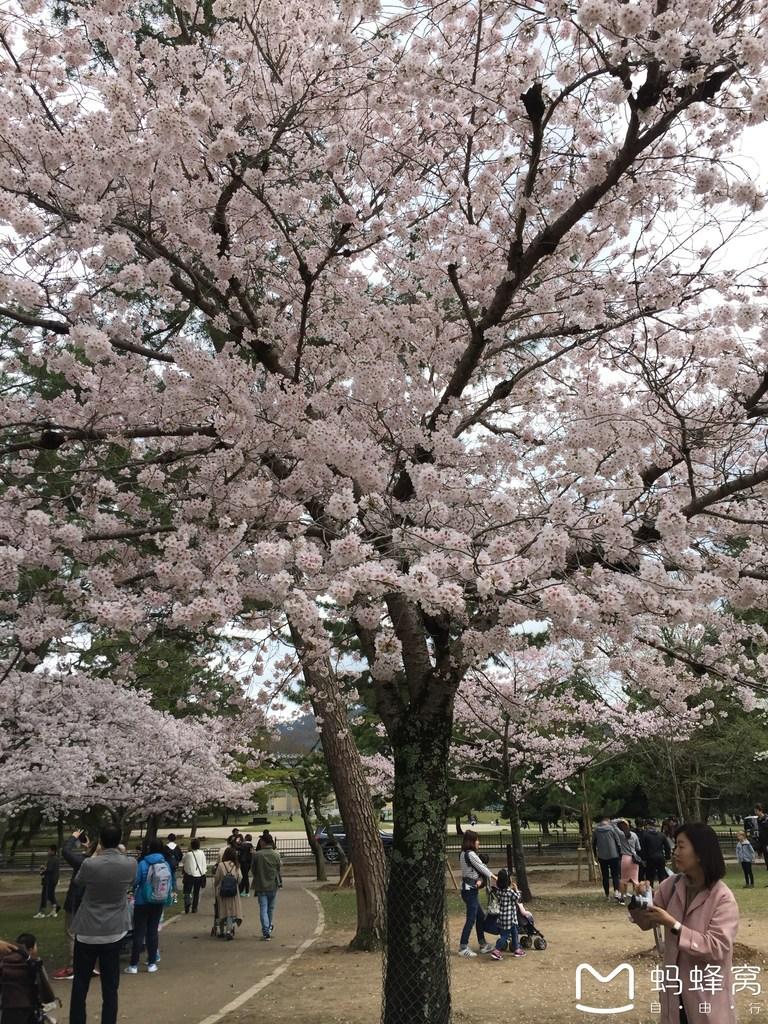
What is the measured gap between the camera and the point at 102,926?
16.1ft

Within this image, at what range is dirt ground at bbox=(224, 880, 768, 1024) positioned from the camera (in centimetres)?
588

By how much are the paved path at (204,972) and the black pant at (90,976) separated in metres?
1.28

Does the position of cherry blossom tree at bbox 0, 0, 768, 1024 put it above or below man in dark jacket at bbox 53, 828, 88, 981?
above

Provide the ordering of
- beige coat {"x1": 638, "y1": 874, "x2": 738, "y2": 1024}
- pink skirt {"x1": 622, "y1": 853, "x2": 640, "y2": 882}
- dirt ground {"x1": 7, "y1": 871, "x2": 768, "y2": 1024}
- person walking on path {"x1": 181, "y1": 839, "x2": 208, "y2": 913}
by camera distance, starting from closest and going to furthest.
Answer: beige coat {"x1": 638, "y1": 874, "x2": 738, "y2": 1024} < pink skirt {"x1": 622, "y1": 853, "x2": 640, "y2": 882} < dirt ground {"x1": 7, "y1": 871, "x2": 768, "y2": 1024} < person walking on path {"x1": 181, "y1": 839, "x2": 208, "y2": 913}

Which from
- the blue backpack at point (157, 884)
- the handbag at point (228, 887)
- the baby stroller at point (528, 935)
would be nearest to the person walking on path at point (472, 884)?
the baby stroller at point (528, 935)

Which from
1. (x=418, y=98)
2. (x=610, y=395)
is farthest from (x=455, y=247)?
(x=610, y=395)

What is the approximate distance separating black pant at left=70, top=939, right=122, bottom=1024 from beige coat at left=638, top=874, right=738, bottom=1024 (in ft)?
11.5

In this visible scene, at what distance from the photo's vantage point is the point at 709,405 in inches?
207

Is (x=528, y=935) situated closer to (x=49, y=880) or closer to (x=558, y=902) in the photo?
(x=558, y=902)

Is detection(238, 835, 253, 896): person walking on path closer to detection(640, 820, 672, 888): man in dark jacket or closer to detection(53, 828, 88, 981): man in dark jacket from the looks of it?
detection(53, 828, 88, 981): man in dark jacket

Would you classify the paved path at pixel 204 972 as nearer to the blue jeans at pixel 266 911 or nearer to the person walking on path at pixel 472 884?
the blue jeans at pixel 266 911

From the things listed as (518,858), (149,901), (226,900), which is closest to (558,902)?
(518,858)

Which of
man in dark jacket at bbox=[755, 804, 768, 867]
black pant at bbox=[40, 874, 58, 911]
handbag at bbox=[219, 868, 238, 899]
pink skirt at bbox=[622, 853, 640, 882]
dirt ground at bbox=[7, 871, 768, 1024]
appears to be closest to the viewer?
pink skirt at bbox=[622, 853, 640, 882]

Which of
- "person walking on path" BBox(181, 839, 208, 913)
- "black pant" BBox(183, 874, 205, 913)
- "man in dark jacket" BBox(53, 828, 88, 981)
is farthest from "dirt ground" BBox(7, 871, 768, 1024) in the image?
"black pant" BBox(183, 874, 205, 913)
